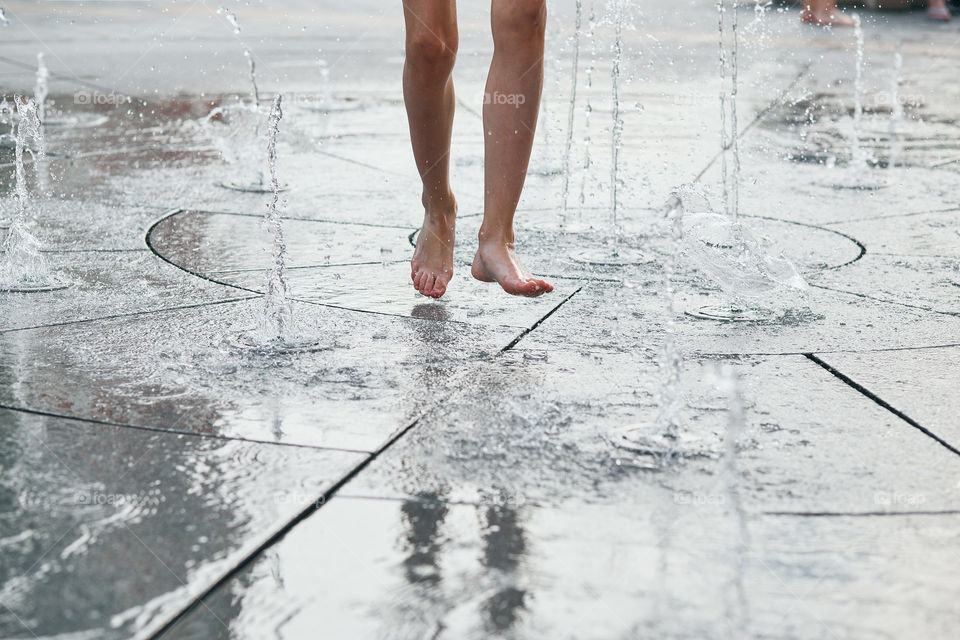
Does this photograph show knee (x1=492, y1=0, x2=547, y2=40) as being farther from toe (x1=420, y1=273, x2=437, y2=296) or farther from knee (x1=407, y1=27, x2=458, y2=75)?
toe (x1=420, y1=273, x2=437, y2=296)

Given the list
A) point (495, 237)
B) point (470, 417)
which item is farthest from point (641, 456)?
point (495, 237)

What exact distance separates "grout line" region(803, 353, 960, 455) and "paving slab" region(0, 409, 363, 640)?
1.09m

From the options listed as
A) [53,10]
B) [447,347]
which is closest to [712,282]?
[447,347]

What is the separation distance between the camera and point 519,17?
316 cm

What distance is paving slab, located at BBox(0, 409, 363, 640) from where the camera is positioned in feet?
5.62

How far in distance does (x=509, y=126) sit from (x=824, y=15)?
10974mm

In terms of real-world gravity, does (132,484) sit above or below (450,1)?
below

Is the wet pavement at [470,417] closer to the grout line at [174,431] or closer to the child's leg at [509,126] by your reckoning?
the grout line at [174,431]

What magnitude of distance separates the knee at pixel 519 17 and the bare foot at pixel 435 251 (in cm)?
60

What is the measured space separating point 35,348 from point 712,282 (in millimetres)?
1868

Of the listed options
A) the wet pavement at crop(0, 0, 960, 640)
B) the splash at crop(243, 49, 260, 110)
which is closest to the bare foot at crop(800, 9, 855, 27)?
the splash at crop(243, 49, 260, 110)

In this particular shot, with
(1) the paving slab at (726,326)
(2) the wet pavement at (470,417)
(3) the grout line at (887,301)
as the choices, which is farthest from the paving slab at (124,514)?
(3) the grout line at (887,301)

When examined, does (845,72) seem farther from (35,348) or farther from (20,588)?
(20,588)

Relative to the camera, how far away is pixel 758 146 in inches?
238
